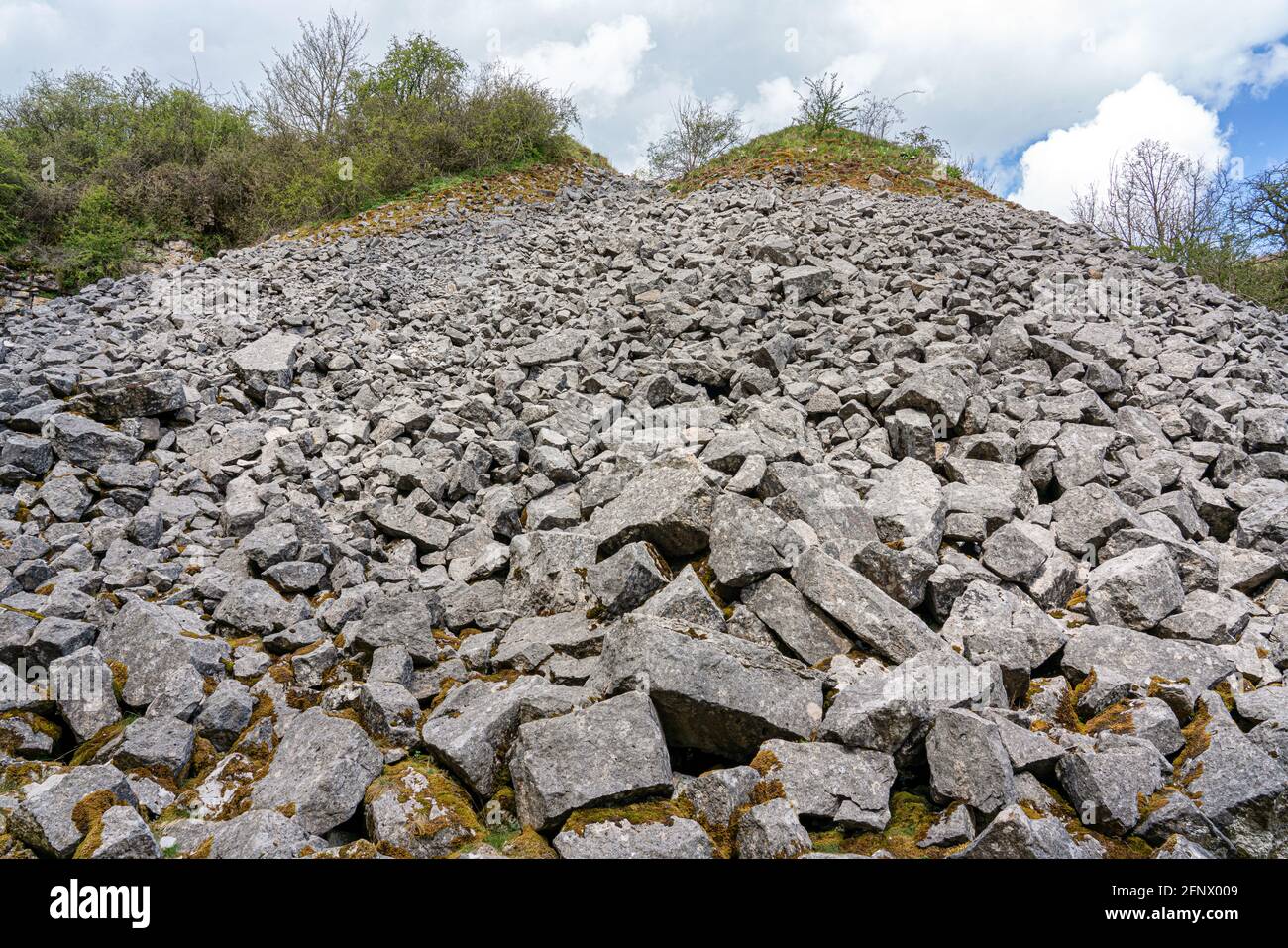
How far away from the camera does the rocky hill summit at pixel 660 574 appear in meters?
2.99

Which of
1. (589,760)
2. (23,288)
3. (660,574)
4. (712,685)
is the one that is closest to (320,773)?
(589,760)

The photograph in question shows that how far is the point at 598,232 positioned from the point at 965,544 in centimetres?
983

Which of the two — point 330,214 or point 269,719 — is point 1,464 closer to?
point 269,719

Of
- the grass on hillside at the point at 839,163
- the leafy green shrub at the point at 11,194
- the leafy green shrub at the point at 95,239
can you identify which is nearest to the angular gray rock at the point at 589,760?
the grass on hillside at the point at 839,163

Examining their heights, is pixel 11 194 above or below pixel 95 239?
above

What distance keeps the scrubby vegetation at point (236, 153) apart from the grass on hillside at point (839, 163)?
6001 mm

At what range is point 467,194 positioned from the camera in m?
16.5

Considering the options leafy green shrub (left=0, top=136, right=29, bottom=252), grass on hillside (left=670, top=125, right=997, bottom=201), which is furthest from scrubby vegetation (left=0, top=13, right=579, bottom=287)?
grass on hillside (left=670, top=125, right=997, bottom=201)

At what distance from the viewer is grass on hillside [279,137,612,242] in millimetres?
14361

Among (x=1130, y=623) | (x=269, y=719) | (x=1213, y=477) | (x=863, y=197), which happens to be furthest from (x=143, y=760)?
(x=863, y=197)

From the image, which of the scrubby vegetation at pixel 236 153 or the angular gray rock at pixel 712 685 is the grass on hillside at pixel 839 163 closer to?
the scrubby vegetation at pixel 236 153

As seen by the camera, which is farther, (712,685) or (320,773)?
(712,685)

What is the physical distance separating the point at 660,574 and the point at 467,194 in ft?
49.8

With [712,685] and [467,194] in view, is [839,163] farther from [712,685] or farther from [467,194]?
[712,685]
